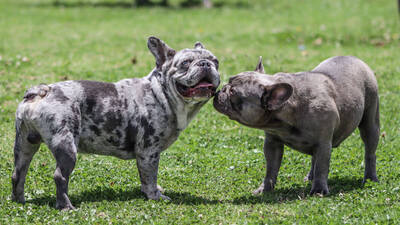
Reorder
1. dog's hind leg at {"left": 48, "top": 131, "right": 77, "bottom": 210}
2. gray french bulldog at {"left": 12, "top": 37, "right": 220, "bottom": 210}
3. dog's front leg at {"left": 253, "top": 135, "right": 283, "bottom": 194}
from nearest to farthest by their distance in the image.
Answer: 1. dog's hind leg at {"left": 48, "top": 131, "right": 77, "bottom": 210}
2. gray french bulldog at {"left": 12, "top": 37, "right": 220, "bottom": 210}
3. dog's front leg at {"left": 253, "top": 135, "right": 283, "bottom": 194}

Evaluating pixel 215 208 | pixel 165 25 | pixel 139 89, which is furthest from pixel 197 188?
pixel 165 25

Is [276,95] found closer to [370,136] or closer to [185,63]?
[185,63]

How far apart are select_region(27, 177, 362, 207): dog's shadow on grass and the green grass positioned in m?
0.03

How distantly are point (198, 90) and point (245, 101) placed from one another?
0.62 m

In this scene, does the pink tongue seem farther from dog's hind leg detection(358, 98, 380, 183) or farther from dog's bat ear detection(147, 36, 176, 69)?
dog's hind leg detection(358, 98, 380, 183)

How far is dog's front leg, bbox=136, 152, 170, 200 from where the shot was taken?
7348 millimetres

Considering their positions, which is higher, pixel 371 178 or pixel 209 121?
pixel 371 178

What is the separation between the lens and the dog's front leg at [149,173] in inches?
289

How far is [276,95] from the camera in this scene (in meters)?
7.00

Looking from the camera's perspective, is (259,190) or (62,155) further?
(259,190)

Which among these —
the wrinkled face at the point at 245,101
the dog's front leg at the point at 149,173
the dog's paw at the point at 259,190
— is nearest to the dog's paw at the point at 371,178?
the dog's paw at the point at 259,190

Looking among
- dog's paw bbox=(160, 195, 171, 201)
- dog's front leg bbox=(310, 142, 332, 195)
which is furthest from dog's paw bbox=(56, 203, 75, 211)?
dog's front leg bbox=(310, 142, 332, 195)

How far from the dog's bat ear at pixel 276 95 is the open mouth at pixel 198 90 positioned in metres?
0.69

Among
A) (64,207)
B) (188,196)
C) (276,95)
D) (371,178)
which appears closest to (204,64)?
(276,95)
